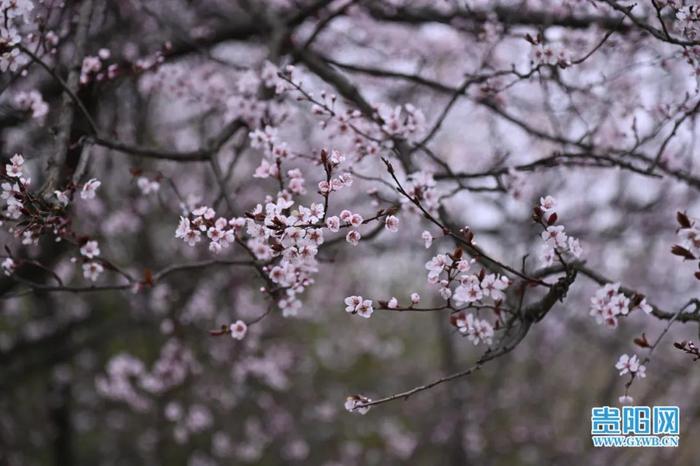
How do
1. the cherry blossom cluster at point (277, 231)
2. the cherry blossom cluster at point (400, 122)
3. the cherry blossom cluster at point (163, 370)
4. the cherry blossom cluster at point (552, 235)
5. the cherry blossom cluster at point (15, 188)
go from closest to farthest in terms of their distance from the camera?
the cherry blossom cluster at point (277, 231) < the cherry blossom cluster at point (552, 235) < the cherry blossom cluster at point (15, 188) < the cherry blossom cluster at point (400, 122) < the cherry blossom cluster at point (163, 370)

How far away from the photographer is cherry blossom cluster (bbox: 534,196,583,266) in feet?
7.29

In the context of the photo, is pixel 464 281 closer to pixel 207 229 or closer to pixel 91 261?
pixel 207 229

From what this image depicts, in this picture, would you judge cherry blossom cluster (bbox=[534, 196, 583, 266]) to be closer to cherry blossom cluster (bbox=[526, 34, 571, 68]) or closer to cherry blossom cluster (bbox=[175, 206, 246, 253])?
cherry blossom cluster (bbox=[526, 34, 571, 68])

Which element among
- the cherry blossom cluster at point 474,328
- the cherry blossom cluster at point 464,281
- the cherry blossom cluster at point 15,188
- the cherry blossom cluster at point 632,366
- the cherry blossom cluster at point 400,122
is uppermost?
the cherry blossom cluster at point 400,122

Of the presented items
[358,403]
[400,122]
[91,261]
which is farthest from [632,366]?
[91,261]

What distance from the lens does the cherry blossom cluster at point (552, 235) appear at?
222 centimetres

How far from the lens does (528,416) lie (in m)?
9.57

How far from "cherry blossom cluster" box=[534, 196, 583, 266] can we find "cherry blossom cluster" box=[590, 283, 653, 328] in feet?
0.62

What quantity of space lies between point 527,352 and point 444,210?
768cm

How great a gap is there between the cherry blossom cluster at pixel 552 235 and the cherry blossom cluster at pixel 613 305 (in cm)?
19

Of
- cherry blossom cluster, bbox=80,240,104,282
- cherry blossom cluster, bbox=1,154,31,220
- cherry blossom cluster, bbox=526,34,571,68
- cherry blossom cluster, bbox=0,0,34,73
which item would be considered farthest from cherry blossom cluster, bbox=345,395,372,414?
cherry blossom cluster, bbox=0,0,34,73

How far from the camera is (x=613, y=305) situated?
2281 millimetres

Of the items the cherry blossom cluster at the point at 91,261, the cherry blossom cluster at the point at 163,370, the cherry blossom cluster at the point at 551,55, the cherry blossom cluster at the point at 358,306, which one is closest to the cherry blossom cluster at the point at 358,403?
the cherry blossom cluster at the point at 358,306

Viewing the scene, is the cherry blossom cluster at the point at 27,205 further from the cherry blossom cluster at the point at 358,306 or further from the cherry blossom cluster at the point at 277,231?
the cherry blossom cluster at the point at 358,306
